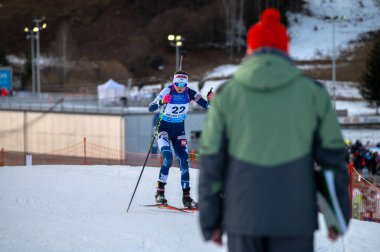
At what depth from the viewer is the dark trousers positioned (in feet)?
11.3

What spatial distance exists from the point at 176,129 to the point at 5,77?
39722mm

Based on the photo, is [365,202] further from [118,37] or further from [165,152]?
[118,37]

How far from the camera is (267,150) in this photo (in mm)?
3449

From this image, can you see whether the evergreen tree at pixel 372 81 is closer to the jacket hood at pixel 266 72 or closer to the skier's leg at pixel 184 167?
the skier's leg at pixel 184 167

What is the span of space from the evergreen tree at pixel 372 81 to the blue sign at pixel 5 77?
28.0 metres

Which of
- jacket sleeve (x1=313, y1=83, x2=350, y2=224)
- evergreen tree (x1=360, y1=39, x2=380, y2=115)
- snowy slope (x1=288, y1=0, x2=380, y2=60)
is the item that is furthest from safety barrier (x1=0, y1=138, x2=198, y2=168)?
snowy slope (x1=288, y1=0, x2=380, y2=60)

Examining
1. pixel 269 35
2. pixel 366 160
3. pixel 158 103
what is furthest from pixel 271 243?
pixel 366 160

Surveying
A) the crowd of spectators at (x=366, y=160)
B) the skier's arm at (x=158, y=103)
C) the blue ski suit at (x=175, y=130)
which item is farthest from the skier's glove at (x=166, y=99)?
the crowd of spectators at (x=366, y=160)

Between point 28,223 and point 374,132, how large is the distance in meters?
33.2

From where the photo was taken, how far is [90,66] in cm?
7144

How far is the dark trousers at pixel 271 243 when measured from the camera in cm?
344

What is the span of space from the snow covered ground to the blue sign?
34918mm

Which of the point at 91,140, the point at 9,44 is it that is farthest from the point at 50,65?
the point at 91,140

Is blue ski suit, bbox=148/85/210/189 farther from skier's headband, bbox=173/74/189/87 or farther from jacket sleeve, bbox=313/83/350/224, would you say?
jacket sleeve, bbox=313/83/350/224
